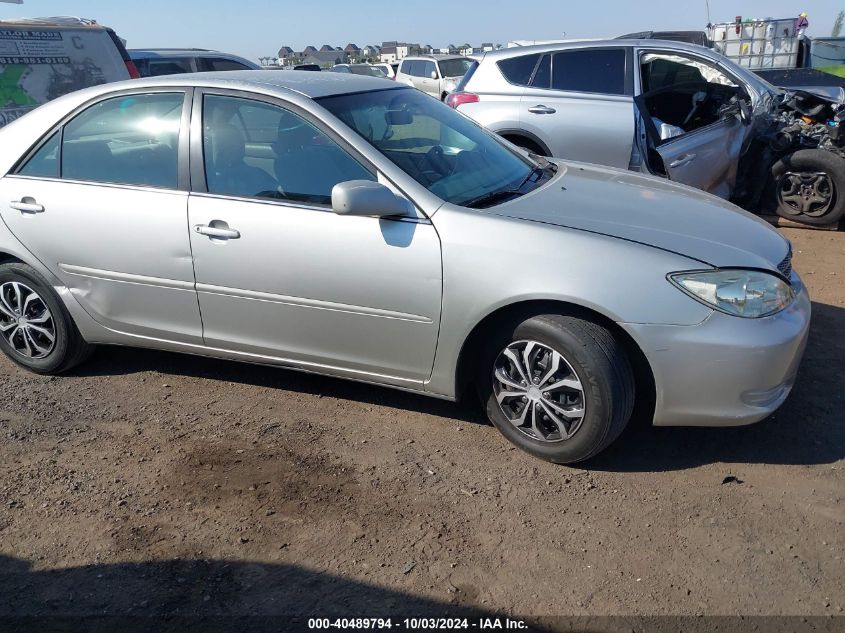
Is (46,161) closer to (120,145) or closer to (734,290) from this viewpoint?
(120,145)

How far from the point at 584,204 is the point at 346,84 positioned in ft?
4.88

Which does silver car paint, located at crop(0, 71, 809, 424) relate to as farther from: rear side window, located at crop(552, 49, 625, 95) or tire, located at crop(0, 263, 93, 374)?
rear side window, located at crop(552, 49, 625, 95)

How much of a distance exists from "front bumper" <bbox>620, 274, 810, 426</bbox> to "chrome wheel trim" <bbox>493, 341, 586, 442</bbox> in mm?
343

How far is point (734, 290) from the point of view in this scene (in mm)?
3186

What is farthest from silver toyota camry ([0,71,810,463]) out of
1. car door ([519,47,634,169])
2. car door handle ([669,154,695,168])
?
car door ([519,47,634,169])

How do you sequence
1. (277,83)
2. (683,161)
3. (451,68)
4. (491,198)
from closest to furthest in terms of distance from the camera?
(491,198) < (277,83) < (683,161) < (451,68)

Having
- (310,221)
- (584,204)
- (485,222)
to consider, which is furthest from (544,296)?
(310,221)

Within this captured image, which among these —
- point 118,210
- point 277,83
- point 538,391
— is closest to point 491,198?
point 538,391

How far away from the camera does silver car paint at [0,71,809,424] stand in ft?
10.4

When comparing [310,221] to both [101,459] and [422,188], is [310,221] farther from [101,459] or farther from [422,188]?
[101,459]

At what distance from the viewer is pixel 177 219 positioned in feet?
12.6

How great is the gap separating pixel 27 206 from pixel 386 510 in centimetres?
267

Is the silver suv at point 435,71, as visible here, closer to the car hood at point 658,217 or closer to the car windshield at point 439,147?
the car windshield at point 439,147

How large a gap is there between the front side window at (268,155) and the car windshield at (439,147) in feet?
0.60
